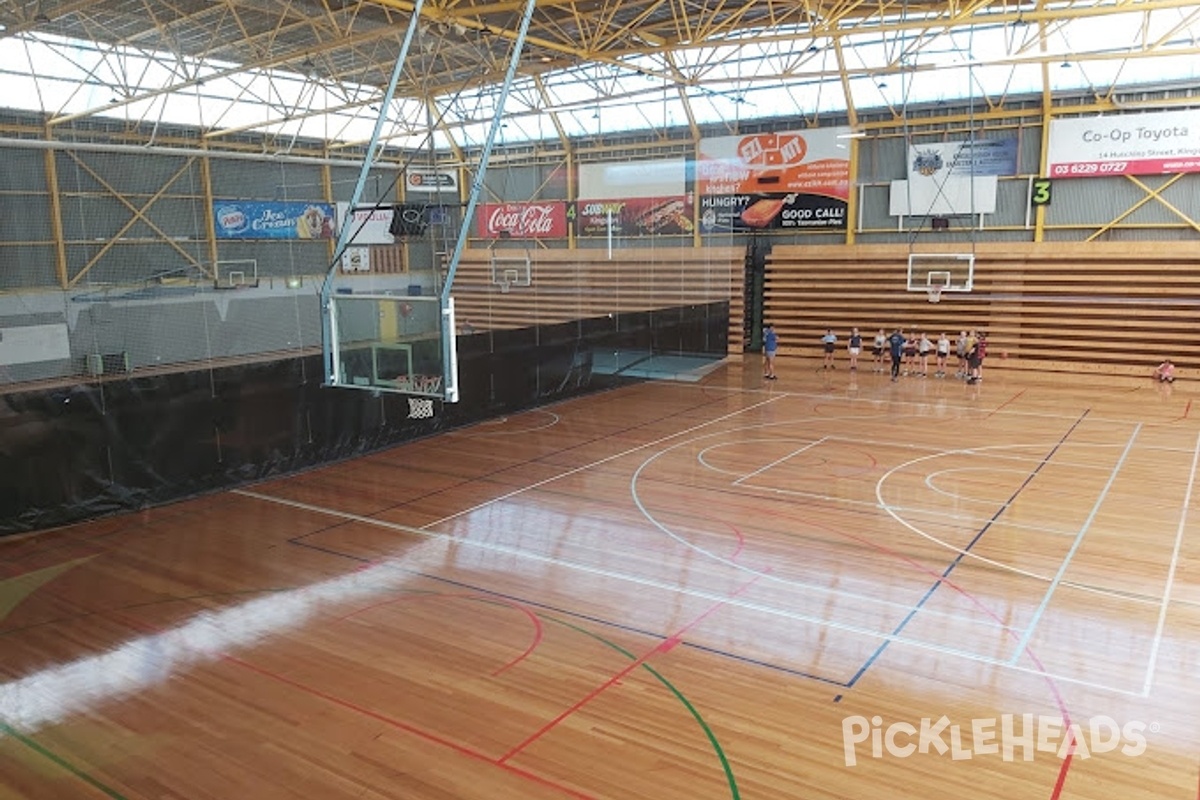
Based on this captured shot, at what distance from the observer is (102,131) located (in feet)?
67.8

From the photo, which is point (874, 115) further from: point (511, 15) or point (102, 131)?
point (102, 131)

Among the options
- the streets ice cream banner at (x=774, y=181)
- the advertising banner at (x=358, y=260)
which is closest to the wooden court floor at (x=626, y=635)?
the advertising banner at (x=358, y=260)

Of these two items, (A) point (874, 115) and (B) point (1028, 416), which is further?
(A) point (874, 115)

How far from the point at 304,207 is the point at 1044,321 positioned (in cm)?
1585

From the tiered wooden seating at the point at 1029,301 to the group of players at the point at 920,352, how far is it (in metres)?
0.60

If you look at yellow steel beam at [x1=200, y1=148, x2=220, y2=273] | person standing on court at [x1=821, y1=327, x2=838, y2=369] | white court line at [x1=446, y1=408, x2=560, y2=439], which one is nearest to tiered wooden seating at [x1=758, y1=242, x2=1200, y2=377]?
person standing on court at [x1=821, y1=327, x2=838, y2=369]

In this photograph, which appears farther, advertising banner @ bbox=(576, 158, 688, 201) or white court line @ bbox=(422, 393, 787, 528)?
advertising banner @ bbox=(576, 158, 688, 201)

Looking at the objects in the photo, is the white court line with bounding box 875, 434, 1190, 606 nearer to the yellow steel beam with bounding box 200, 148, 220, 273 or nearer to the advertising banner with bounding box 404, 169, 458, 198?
the yellow steel beam with bounding box 200, 148, 220, 273

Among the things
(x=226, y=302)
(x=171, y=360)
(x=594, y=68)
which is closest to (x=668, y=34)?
(x=594, y=68)

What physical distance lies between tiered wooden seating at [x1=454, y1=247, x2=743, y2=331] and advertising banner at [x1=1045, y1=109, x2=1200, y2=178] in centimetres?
820

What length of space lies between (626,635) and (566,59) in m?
Result: 17.6

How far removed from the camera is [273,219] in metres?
14.2

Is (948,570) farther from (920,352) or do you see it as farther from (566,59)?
(566,59)

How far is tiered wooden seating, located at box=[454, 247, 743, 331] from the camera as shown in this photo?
16.2 metres
